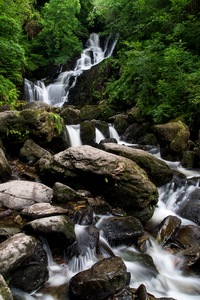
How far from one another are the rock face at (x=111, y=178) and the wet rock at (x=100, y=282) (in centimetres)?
Result: 193

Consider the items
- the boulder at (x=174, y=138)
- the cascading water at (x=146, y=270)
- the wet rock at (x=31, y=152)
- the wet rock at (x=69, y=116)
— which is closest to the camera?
the cascading water at (x=146, y=270)

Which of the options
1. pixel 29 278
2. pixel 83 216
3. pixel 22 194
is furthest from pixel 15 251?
pixel 22 194

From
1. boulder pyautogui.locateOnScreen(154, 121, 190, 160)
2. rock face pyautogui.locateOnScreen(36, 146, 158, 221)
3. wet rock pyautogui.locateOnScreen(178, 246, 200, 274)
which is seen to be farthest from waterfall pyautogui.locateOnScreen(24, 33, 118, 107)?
wet rock pyautogui.locateOnScreen(178, 246, 200, 274)

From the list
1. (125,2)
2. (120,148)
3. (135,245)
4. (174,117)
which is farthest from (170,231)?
(125,2)

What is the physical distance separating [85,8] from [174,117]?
1854 centimetres

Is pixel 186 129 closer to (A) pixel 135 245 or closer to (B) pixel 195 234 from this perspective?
(B) pixel 195 234

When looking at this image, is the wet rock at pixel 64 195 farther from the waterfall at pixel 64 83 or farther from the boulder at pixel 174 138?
the waterfall at pixel 64 83

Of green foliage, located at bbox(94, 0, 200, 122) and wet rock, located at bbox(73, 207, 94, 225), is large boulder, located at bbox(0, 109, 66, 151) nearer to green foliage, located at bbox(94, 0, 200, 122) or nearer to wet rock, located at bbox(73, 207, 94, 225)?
wet rock, located at bbox(73, 207, 94, 225)

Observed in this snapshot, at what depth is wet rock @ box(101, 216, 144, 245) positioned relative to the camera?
4934mm

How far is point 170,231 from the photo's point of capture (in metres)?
5.39

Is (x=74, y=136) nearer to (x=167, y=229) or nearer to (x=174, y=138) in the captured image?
(x=174, y=138)

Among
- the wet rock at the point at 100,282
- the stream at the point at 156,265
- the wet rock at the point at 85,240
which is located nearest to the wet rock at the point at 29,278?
the stream at the point at 156,265

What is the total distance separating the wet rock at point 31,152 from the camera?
25.3 ft

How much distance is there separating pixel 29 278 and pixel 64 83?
50.9ft
